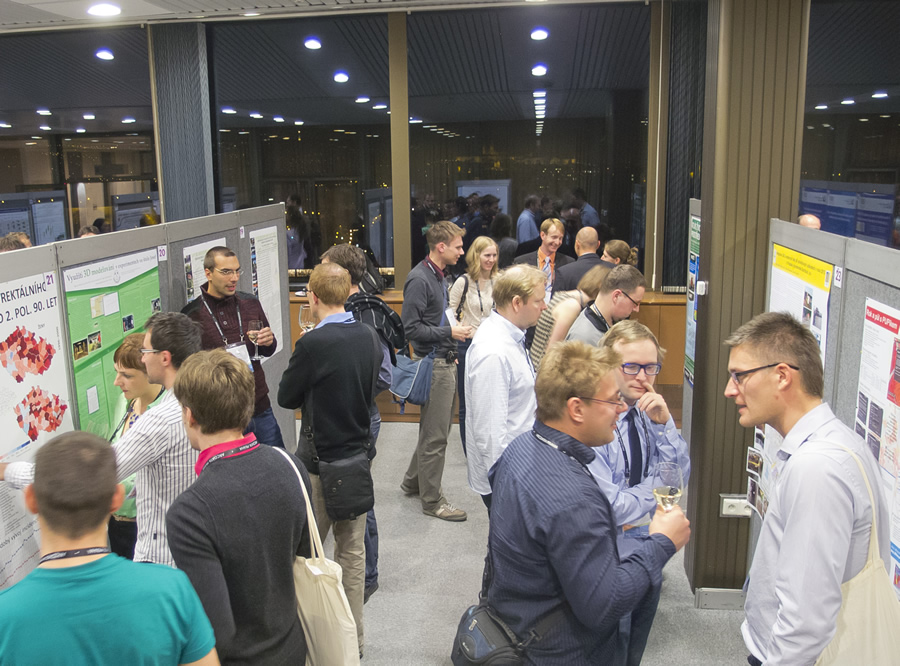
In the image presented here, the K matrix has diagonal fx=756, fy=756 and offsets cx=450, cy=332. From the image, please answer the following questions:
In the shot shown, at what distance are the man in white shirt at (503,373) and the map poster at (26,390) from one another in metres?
1.50

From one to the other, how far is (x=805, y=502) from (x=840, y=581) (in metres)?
0.18

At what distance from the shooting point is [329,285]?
307 centimetres

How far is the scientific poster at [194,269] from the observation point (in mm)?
3818

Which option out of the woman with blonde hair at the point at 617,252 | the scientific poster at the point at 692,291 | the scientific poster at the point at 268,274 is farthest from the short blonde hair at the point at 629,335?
the woman with blonde hair at the point at 617,252

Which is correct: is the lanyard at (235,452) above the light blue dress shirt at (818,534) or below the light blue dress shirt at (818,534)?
above

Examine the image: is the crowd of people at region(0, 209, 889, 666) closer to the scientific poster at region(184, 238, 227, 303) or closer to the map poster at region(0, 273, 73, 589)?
the map poster at region(0, 273, 73, 589)

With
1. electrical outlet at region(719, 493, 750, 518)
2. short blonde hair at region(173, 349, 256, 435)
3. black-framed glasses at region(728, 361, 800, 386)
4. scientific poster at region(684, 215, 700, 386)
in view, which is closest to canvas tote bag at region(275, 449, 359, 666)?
short blonde hair at region(173, 349, 256, 435)

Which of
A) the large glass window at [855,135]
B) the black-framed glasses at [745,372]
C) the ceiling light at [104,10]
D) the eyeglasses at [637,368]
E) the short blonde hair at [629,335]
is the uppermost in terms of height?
the ceiling light at [104,10]

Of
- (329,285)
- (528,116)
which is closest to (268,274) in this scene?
(329,285)

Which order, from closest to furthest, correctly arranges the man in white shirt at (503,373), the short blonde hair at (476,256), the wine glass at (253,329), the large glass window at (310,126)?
1. the man in white shirt at (503,373)
2. the wine glass at (253,329)
3. the short blonde hair at (476,256)
4. the large glass window at (310,126)

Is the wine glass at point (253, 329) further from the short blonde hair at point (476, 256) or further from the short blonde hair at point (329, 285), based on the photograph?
A: the short blonde hair at point (476, 256)

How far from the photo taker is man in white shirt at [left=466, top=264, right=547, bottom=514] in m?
2.96

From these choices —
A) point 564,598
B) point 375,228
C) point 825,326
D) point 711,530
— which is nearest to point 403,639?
point 711,530

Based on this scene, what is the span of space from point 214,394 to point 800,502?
4.56ft
